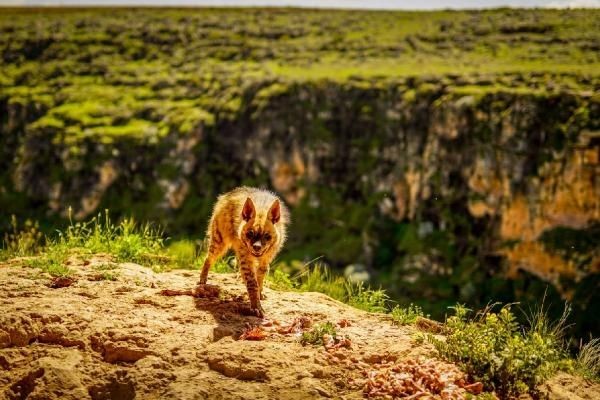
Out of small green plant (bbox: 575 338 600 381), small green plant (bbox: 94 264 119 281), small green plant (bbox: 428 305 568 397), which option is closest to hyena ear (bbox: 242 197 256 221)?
small green plant (bbox: 94 264 119 281)

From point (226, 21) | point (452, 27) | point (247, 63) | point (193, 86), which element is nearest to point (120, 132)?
point (193, 86)

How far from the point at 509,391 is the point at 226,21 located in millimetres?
158907

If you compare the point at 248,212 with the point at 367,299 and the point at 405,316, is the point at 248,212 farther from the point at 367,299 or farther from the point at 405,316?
the point at 367,299

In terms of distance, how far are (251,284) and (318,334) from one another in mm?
1513

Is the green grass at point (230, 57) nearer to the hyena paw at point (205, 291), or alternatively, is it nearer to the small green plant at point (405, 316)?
the small green plant at point (405, 316)

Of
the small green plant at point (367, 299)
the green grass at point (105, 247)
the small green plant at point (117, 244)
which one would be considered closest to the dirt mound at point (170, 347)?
the small green plant at point (367, 299)

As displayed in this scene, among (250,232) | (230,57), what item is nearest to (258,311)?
(250,232)

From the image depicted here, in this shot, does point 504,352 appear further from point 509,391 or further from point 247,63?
point 247,63

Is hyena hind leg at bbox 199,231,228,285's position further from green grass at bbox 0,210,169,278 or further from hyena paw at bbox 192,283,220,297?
green grass at bbox 0,210,169,278

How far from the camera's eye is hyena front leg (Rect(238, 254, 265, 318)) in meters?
9.65

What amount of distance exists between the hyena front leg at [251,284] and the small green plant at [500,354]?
2.51m

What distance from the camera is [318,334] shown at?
8695mm

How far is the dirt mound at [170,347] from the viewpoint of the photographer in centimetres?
759

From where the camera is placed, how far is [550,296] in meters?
88.9
